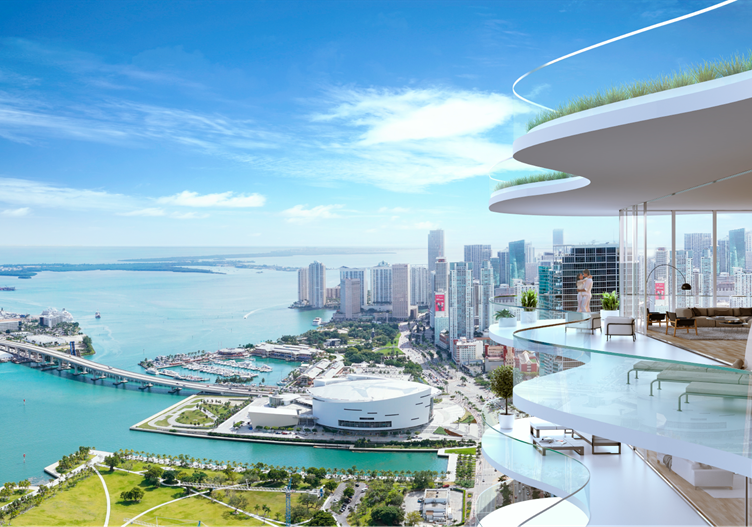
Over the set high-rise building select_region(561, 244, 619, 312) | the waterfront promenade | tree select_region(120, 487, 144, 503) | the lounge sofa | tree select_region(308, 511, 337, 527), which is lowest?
tree select_region(120, 487, 144, 503)

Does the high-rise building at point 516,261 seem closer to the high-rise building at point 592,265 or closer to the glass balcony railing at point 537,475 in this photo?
the high-rise building at point 592,265

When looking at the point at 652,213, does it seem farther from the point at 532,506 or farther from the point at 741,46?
the point at 741,46

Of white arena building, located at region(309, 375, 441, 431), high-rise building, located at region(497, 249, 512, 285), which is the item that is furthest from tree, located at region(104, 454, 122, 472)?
high-rise building, located at region(497, 249, 512, 285)

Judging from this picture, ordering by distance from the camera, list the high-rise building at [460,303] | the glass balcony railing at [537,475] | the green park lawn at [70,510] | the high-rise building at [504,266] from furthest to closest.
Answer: the high-rise building at [460,303] → the high-rise building at [504,266] → the green park lawn at [70,510] → the glass balcony railing at [537,475]

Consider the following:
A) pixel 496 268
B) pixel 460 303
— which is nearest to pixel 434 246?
pixel 460 303

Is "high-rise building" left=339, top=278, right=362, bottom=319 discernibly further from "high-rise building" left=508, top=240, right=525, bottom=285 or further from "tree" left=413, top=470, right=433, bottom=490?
"tree" left=413, top=470, right=433, bottom=490

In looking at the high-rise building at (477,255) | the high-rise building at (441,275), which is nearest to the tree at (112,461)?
the high-rise building at (441,275)
